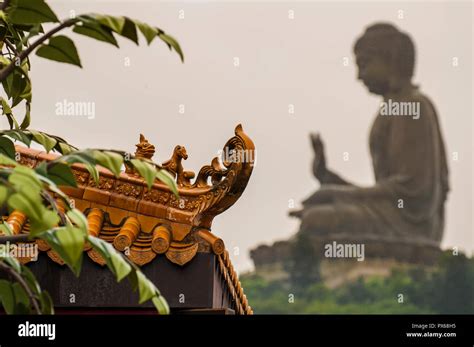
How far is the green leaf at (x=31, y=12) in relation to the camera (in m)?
3.28

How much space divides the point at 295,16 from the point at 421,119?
18.3 ft

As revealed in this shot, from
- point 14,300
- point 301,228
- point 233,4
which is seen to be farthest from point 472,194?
point 14,300

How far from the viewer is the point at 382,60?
29797 millimetres

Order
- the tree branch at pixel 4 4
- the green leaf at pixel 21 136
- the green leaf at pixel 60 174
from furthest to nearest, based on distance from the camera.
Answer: the green leaf at pixel 21 136
the tree branch at pixel 4 4
the green leaf at pixel 60 174

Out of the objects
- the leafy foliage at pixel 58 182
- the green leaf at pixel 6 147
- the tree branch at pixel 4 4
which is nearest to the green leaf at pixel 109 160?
the leafy foliage at pixel 58 182

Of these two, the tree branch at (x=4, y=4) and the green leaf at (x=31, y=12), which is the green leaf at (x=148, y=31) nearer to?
the green leaf at (x=31, y=12)

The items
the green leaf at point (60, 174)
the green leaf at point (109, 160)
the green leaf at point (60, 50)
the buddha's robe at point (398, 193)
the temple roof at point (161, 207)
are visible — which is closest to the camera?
the green leaf at point (109, 160)

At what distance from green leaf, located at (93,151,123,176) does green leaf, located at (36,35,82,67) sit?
1.13 ft

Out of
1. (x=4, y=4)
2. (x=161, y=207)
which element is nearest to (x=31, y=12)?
(x=4, y=4)

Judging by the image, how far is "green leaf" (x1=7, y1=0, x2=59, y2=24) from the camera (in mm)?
3275

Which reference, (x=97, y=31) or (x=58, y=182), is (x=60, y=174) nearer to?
(x=58, y=182)

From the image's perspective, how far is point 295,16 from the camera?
108ft

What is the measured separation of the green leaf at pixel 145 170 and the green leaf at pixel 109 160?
71 millimetres

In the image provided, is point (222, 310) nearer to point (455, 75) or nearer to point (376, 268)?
point (376, 268)
